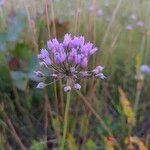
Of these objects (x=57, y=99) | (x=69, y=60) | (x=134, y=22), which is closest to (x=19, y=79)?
(x=57, y=99)

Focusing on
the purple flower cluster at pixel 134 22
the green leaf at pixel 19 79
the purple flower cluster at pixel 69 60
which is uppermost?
the purple flower cluster at pixel 69 60

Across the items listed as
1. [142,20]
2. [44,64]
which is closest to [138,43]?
[142,20]

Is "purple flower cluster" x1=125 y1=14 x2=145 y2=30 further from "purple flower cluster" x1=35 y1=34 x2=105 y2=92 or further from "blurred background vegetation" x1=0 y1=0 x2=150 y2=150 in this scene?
"purple flower cluster" x1=35 y1=34 x2=105 y2=92

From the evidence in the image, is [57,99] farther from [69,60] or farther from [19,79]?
[69,60]

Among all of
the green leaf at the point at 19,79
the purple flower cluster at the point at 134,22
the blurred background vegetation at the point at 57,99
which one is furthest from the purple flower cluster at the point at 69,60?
the purple flower cluster at the point at 134,22

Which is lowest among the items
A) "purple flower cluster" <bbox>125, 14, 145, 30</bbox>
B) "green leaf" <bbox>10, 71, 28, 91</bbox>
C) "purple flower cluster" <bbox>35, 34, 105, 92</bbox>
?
"purple flower cluster" <bbox>125, 14, 145, 30</bbox>

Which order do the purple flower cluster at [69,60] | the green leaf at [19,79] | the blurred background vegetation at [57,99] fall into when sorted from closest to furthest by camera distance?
1. the purple flower cluster at [69,60]
2. the blurred background vegetation at [57,99]
3. the green leaf at [19,79]

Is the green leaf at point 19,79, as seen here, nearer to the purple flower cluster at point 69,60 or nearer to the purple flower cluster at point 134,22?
the purple flower cluster at point 69,60

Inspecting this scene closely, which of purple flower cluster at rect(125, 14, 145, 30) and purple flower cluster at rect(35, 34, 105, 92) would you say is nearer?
purple flower cluster at rect(35, 34, 105, 92)

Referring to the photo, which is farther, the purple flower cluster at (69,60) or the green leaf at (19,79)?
the green leaf at (19,79)

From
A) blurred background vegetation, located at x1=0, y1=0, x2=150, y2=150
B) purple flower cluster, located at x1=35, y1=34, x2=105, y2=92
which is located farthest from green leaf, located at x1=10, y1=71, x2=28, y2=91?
purple flower cluster, located at x1=35, y1=34, x2=105, y2=92

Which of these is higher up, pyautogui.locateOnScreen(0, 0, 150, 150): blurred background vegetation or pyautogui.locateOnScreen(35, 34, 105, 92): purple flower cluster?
pyautogui.locateOnScreen(35, 34, 105, 92): purple flower cluster

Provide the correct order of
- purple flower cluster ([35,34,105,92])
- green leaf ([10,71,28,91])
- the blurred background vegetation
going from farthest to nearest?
green leaf ([10,71,28,91])
the blurred background vegetation
purple flower cluster ([35,34,105,92])
